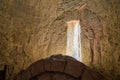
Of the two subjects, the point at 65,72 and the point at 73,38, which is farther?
the point at 73,38

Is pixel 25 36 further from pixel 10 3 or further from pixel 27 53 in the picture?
pixel 10 3

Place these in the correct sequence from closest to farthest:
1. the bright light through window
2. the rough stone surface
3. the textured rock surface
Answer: the rough stone surface → the textured rock surface → the bright light through window

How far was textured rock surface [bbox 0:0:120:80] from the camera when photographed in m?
2.12

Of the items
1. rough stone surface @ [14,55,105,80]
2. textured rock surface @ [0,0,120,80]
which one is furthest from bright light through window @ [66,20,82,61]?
rough stone surface @ [14,55,105,80]

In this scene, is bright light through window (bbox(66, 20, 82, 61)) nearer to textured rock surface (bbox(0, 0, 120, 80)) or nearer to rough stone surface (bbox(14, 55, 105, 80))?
textured rock surface (bbox(0, 0, 120, 80))

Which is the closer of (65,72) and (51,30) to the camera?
(65,72)

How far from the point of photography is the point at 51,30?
2.47m

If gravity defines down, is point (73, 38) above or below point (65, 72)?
above

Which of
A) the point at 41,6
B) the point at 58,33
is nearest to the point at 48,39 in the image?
the point at 58,33

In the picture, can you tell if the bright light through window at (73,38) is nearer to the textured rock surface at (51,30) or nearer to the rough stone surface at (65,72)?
the textured rock surface at (51,30)

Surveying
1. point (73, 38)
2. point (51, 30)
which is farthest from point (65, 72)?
point (51, 30)

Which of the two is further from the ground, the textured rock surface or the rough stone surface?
the textured rock surface

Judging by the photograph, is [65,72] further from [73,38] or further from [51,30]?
[51,30]

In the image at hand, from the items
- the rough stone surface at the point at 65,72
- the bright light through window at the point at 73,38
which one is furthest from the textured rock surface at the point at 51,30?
the rough stone surface at the point at 65,72
